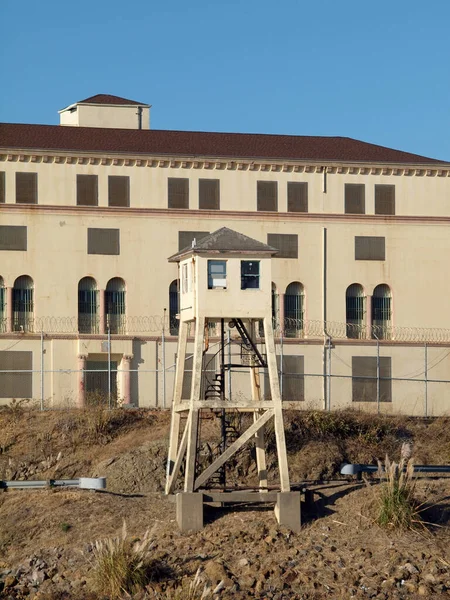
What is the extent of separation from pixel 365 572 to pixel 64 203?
1220 inches

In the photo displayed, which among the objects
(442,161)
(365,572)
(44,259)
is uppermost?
(442,161)

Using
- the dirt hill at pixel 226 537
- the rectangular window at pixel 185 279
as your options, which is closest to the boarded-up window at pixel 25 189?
the dirt hill at pixel 226 537

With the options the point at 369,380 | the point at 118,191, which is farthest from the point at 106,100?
the point at 369,380

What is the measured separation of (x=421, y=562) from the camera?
31484 mm

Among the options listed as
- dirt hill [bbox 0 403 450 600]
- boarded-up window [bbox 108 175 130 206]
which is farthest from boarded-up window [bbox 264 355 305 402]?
dirt hill [bbox 0 403 450 600]

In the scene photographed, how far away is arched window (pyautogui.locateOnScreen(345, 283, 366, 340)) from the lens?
60.0 metres

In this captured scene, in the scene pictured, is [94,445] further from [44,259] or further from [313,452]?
[44,259]

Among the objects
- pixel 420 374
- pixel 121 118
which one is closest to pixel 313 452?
pixel 420 374

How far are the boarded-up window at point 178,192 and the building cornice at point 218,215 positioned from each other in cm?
36

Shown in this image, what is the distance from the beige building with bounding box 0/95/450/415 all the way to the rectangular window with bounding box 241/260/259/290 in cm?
2062

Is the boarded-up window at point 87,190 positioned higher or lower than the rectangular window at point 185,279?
higher

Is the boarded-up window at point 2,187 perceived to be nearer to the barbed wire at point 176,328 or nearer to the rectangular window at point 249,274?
the barbed wire at point 176,328

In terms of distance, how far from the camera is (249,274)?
35.4 metres

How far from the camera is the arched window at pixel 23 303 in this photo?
189 ft
